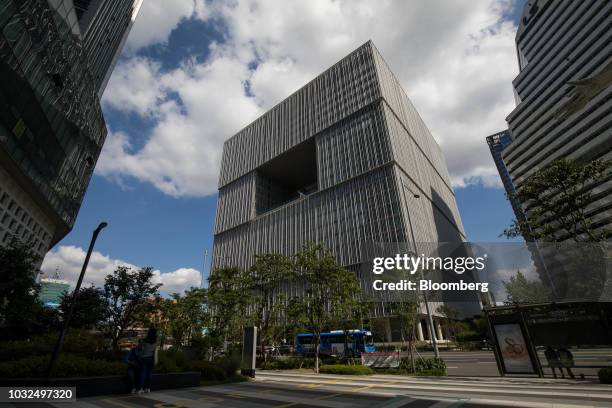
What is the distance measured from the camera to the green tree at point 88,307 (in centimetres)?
2246

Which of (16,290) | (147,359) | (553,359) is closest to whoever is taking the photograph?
(147,359)

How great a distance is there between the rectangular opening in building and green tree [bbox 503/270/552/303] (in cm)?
6844

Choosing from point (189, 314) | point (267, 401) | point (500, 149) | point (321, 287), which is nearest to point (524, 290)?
point (267, 401)

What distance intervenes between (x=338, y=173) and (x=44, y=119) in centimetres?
5239

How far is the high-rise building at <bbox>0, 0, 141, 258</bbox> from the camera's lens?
30.7 metres

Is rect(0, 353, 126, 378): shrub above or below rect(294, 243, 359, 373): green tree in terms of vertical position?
below

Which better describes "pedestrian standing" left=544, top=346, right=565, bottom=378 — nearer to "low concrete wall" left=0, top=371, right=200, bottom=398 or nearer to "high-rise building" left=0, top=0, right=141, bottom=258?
"low concrete wall" left=0, top=371, right=200, bottom=398

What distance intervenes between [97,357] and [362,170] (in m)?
60.3

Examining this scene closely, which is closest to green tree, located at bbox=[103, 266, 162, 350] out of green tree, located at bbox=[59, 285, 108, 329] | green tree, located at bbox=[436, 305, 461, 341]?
green tree, located at bbox=[59, 285, 108, 329]

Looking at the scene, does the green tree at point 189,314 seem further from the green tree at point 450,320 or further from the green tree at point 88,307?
the green tree at point 450,320

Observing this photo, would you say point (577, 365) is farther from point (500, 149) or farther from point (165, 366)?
point (500, 149)

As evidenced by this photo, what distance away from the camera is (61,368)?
9234 millimetres

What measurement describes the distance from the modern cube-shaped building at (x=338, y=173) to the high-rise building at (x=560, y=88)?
23631mm

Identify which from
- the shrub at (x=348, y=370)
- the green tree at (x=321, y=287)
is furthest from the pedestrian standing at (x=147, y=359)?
the green tree at (x=321, y=287)
